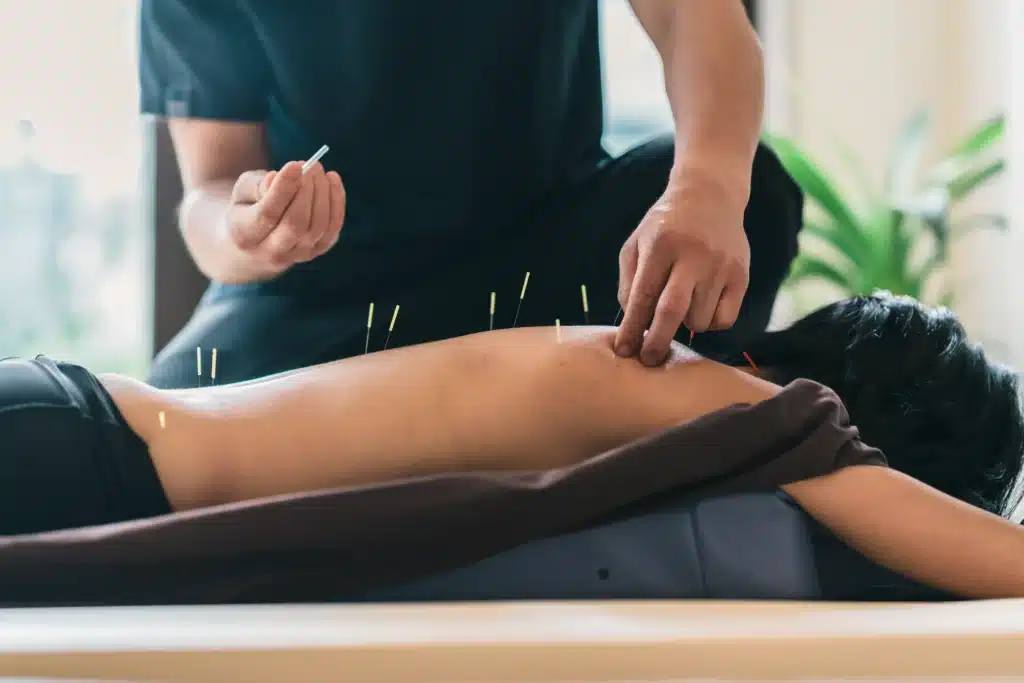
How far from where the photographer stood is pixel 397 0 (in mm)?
1161

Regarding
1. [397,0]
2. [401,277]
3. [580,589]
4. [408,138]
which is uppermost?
[397,0]

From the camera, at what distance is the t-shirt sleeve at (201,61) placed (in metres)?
1.21

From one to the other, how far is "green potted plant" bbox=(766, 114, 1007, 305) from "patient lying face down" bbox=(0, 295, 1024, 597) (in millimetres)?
1015

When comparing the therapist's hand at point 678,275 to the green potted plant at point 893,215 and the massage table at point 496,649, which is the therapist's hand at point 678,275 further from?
the green potted plant at point 893,215

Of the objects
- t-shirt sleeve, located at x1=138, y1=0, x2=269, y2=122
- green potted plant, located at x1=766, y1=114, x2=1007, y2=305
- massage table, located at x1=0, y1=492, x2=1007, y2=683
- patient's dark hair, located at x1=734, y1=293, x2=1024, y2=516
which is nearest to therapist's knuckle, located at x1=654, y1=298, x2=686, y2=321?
massage table, located at x1=0, y1=492, x2=1007, y2=683

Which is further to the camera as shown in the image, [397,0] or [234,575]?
[397,0]

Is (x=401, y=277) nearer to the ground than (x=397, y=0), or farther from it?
nearer to the ground

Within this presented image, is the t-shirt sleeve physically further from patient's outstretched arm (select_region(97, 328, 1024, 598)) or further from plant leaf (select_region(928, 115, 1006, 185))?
plant leaf (select_region(928, 115, 1006, 185))

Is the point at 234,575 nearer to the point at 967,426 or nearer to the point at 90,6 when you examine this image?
the point at 967,426

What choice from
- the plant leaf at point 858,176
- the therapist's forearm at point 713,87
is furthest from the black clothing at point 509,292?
the plant leaf at point 858,176

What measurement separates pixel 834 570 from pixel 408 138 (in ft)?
2.27

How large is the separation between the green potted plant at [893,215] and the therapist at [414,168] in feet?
2.45

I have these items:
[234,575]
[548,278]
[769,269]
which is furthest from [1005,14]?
[234,575]

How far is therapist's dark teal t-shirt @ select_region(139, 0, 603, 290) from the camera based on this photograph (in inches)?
46.3
